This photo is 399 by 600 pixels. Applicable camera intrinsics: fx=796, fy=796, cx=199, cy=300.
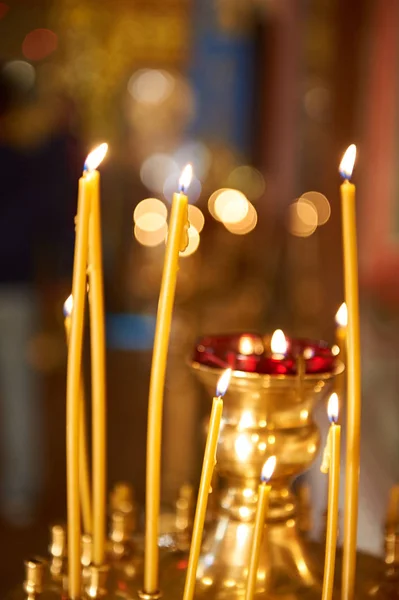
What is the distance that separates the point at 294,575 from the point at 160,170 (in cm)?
275

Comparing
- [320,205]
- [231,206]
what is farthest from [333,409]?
[231,206]

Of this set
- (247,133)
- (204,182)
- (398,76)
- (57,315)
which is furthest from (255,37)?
(57,315)

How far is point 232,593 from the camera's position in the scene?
1.31 feet

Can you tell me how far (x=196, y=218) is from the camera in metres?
2.54

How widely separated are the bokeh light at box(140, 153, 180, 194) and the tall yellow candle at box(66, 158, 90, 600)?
273cm

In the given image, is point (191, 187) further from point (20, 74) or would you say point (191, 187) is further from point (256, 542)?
point (256, 542)

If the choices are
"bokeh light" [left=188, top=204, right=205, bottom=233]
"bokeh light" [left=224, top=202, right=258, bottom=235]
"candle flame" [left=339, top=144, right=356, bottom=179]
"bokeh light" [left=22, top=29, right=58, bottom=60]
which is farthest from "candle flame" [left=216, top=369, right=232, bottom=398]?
"bokeh light" [left=22, top=29, right=58, bottom=60]

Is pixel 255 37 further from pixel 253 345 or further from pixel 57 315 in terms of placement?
pixel 253 345

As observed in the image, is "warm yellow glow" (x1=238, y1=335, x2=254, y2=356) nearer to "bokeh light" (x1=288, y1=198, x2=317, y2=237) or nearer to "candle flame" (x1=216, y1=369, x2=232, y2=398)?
"candle flame" (x1=216, y1=369, x2=232, y2=398)

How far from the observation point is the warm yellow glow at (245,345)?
48 centimetres

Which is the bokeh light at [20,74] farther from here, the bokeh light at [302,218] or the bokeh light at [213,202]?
the bokeh light at [302,218]

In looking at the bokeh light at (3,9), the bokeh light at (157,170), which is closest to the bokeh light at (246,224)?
the bokeh light at (157,170)

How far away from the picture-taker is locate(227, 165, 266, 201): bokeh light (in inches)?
120

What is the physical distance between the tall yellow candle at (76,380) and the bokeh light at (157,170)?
2726 mm
